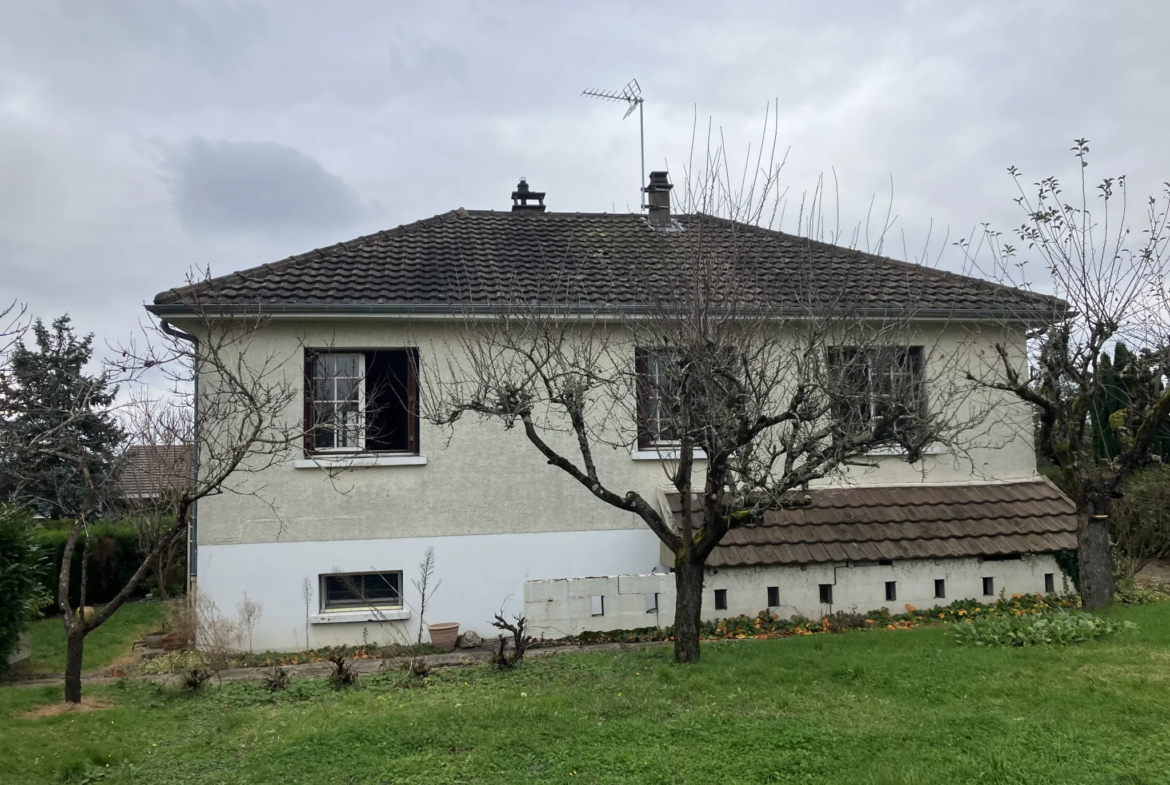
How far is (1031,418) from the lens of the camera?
1200cm

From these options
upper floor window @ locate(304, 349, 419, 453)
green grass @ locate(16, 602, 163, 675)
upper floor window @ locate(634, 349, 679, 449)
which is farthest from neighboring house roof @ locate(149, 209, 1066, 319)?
green grass @ locate(16, 602, 163, 675)

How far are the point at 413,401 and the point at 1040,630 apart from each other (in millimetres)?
7703

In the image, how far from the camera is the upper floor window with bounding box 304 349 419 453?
10.4m

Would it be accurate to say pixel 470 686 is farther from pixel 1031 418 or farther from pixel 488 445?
pixel 1031 418

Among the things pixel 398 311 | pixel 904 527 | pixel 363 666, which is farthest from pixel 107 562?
pixel 904 527

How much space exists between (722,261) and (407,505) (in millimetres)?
5296

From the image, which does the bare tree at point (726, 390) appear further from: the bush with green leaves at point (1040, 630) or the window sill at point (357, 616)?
the window sill at point (357, 616)

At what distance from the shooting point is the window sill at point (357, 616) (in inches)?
393

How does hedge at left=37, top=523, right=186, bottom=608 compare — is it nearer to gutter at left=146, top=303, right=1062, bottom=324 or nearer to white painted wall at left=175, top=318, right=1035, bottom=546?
white painted wall at left=175, top=318, right=1035, bottom=546

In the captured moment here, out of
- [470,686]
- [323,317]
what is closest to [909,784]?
[470,686]

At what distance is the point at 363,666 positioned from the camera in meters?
8.95

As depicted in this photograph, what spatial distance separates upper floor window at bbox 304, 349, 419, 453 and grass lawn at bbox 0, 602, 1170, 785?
3.50m

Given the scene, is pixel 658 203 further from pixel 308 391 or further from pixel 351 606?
pixel 351 606

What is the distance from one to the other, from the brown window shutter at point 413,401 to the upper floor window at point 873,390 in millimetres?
5389
